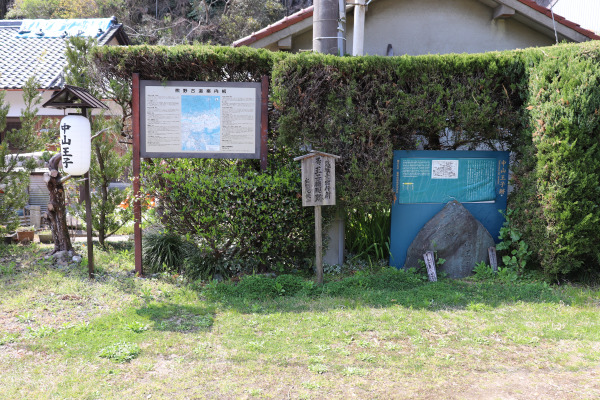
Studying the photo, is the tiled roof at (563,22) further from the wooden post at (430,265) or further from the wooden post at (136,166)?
the wooden post at (136,166)

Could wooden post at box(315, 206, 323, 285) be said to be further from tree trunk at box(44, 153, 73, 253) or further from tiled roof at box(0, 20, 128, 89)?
tiled roof at box(0, 20, 128, 89)

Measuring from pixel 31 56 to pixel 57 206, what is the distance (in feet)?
45.1

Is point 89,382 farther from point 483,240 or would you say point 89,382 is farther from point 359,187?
point 483,240

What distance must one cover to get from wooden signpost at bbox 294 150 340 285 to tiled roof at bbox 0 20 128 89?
12.1 metres

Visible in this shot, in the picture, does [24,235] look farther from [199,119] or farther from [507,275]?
[507,275]

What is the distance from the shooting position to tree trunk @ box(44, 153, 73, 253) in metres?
7.32

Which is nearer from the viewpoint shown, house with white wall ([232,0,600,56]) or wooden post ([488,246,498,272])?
wooden post ([488,246,498,272])

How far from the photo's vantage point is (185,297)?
612 centimetres

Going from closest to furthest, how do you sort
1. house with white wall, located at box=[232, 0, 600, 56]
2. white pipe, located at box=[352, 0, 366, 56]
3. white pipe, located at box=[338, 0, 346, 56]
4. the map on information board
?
the map on information board
white pipe, located at box=[338, 0, 346, 56]
white pipe, located at box=[352, 0, 366, 56]
house with white wall, located at box=[232, 0, 600, 56]

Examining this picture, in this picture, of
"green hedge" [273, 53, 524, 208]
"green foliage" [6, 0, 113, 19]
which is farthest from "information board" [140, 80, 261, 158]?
"green foliage" [6, 0, 113, 19]

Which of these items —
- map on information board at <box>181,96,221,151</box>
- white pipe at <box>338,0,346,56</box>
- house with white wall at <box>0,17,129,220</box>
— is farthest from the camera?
house with white wall at <box>0,17,129,220</box>

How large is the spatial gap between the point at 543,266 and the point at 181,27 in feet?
72.7

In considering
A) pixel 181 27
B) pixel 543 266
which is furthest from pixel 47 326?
pixel 181 27

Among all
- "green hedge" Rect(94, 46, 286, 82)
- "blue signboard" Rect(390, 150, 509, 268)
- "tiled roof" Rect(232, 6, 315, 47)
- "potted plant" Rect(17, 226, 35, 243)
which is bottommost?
"potted plant" Rect(17, 226, 35, 243)
